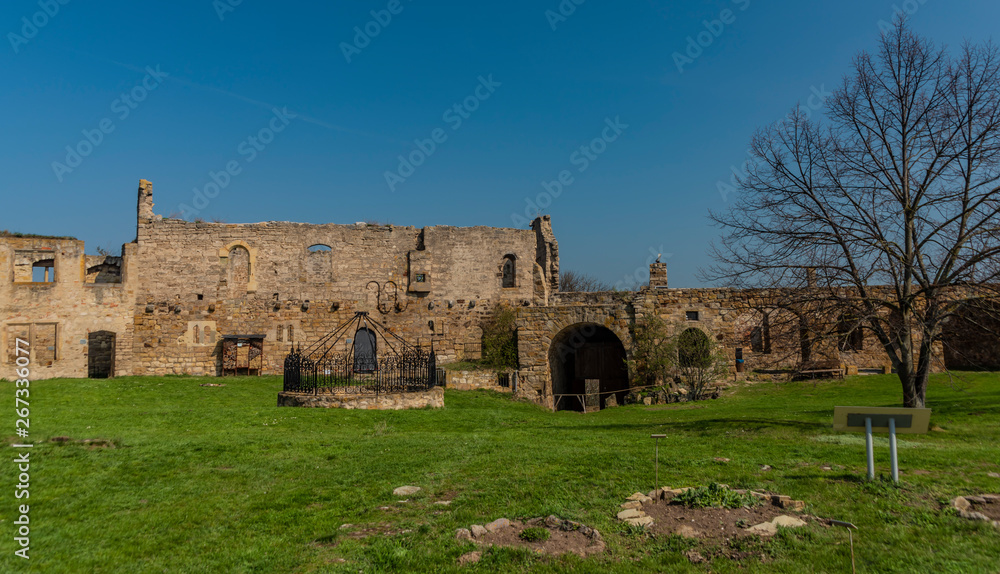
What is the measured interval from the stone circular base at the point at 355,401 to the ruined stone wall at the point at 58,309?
43.5 ft

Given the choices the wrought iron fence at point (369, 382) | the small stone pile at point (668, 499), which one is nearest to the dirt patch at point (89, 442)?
the wrought iron fence at point (369, 382)

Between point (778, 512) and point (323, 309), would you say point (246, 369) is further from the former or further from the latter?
point (778, 512)

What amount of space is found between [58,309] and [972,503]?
1082 inches

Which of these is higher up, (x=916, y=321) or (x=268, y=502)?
(x=916, y=321)

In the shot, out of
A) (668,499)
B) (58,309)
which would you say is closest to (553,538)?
(668,499)

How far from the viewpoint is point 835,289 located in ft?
38.8

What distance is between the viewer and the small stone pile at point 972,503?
5.62 m

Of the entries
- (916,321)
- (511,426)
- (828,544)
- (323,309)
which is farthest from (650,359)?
(828,544)

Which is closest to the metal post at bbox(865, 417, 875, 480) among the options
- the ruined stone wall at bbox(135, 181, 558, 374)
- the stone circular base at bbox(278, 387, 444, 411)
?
the stone circular base at bbox(278, 387, 444, 411)

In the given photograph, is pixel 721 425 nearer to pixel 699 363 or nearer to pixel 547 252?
pixel 699 363

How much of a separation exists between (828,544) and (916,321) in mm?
7987

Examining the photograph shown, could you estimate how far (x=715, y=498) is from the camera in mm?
6199

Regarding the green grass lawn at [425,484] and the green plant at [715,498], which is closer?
the green grass lawn at [425,484]

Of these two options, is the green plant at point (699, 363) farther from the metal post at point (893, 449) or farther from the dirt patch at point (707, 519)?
the dirt patch at point (707, 519)
